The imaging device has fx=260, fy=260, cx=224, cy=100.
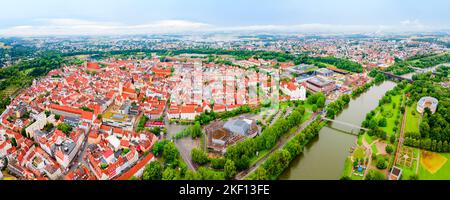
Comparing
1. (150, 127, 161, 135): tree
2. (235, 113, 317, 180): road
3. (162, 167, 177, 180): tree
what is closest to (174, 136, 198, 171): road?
(162, 167, 177, 180): tree

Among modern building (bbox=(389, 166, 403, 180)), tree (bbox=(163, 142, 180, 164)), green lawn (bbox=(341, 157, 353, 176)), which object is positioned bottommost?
green lawn (bbox=(341, 157, 353, 176))

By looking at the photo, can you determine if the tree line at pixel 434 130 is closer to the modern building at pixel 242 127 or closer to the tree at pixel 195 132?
the modern building at pixel 242 127

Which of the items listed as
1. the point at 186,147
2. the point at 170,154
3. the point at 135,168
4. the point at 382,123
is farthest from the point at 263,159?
the point at 382,123

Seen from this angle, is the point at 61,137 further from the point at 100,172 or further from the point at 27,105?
the point at 27,105

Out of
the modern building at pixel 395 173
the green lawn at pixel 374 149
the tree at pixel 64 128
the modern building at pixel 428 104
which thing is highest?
the modern building at pixel 428 104

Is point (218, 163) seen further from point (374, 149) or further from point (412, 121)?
point (412, 121)

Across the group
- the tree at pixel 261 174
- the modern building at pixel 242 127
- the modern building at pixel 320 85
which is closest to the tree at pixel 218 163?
the tree at pixel 261 174

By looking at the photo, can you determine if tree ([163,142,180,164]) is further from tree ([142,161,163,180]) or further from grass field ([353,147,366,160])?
grass field ([353,147,366,160])

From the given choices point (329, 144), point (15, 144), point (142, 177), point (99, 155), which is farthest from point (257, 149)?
point (15, 144)
